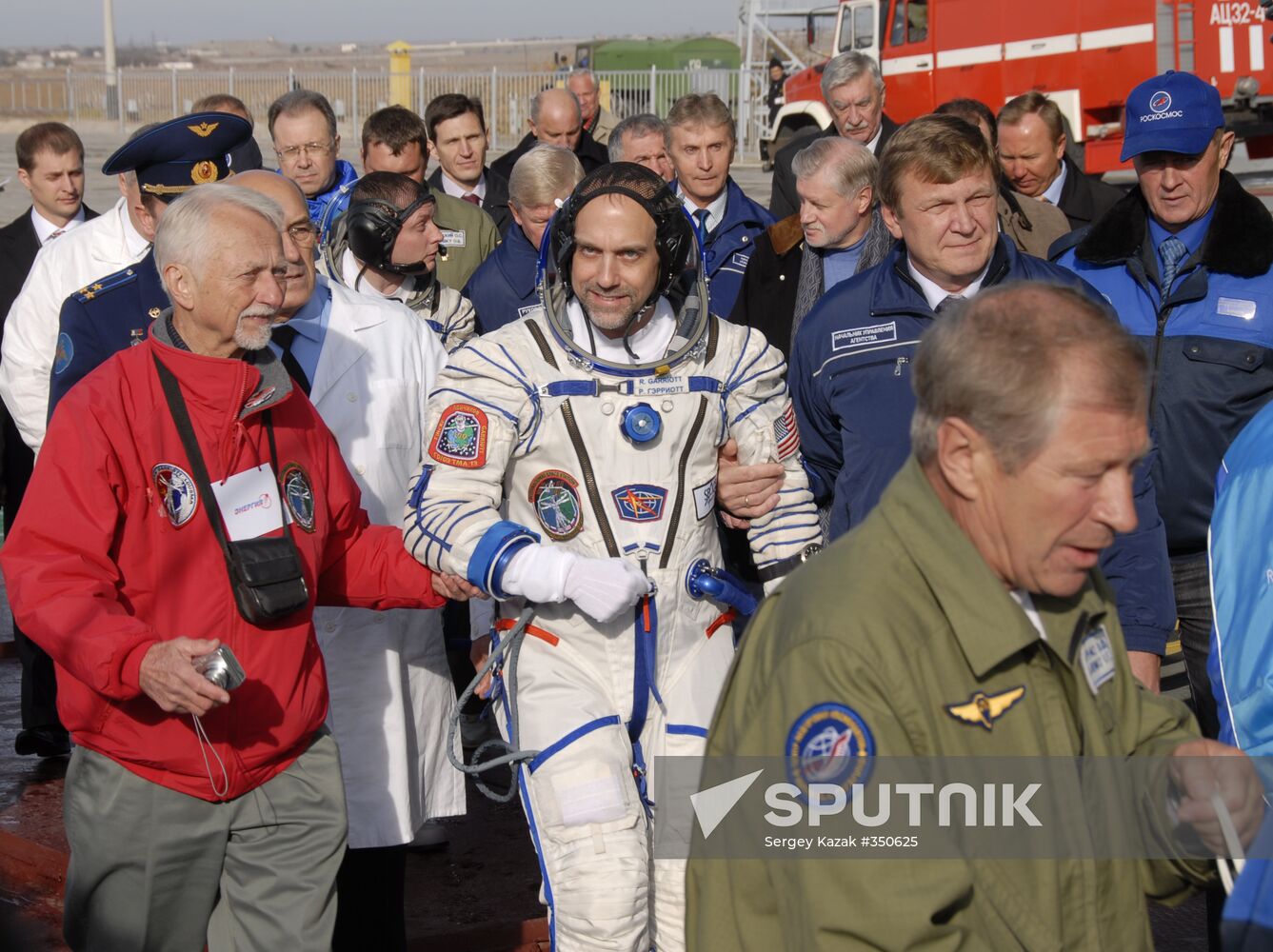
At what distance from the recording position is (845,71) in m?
8.00

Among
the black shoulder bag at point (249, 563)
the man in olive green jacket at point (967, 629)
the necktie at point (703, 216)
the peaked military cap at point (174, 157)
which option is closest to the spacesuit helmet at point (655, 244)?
the black shoulder bag at point (249, 563)

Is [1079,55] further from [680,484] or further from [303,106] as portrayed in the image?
[680,484]

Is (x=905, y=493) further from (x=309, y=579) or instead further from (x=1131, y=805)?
(x=309, y=579)

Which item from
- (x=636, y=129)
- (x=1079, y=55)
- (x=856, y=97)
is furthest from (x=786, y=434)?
(x=1079, y=55)

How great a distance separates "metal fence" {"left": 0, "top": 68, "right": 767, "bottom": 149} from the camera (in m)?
33.8

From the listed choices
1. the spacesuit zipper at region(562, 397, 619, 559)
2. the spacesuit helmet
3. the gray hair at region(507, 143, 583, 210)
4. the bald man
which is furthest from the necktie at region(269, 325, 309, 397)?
the bald man

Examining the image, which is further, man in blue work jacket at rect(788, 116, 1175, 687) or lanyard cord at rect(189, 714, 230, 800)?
man in blue work jacket at rect(788, 116, 1175, 687)

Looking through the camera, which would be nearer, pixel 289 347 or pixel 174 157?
pixel 289 347

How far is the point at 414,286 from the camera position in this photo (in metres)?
5.51

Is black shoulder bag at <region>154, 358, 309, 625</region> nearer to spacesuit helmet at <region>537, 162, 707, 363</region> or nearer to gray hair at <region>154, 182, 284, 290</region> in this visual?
gray hair at <region>154, 182, 284, 290</region>

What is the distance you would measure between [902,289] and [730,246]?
2.64 meters

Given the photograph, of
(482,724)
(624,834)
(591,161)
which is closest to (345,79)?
(591,161)

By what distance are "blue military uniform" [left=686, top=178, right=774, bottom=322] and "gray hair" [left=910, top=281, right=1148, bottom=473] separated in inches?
157

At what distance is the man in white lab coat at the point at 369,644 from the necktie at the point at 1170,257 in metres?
2.29
